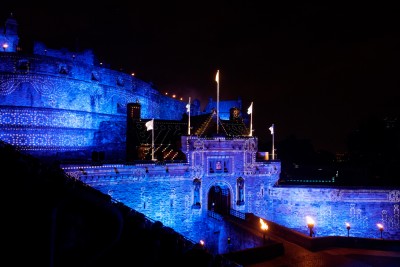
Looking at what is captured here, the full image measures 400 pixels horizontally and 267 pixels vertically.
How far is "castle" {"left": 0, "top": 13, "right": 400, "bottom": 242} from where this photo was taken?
28.3m

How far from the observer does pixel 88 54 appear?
42688 mm

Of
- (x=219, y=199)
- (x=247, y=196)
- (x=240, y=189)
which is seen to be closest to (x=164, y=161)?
(x=219, y=199)

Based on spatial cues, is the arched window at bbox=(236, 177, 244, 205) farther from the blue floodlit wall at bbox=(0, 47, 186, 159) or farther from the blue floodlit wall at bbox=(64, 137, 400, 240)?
the blue floodlit wall at bbox=(0, 47, 186, 159)

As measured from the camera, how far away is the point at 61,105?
122ft

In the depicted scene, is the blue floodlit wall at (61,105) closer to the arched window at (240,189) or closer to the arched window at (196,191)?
the arched window at (196,191)

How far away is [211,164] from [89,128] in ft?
57.6

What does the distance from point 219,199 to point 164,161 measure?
757 centimetres

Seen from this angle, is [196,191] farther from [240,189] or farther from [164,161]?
[240,189]

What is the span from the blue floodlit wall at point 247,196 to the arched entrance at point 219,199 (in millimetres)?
480

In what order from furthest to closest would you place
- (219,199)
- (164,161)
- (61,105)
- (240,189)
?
1. (61,105)
2. (219,199)
3. (240,189)
4. (164,161)

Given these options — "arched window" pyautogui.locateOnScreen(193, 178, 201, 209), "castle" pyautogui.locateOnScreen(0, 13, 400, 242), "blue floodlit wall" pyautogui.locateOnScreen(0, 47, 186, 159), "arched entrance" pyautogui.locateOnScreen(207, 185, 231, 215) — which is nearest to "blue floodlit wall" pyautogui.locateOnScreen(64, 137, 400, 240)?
"castle" pyautogui.locateOnScreen(0, 13, 400, 242)

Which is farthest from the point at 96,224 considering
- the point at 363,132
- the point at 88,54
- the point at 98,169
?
the point at 363,132

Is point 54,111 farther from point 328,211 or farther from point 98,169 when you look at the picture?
point 328,211

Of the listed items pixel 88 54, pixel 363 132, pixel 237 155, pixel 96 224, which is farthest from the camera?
pixel 363 132
